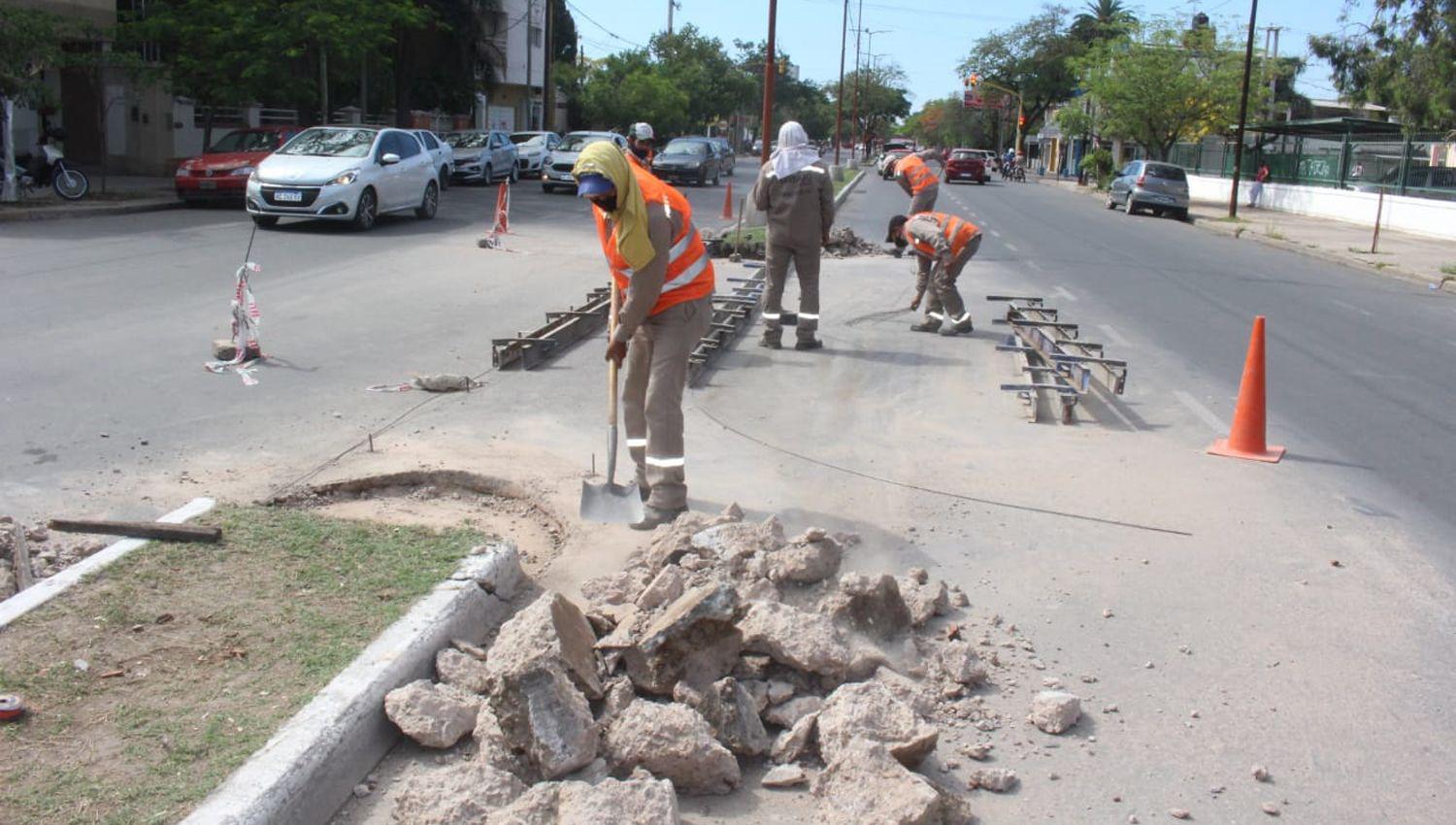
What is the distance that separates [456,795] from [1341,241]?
28094 mm

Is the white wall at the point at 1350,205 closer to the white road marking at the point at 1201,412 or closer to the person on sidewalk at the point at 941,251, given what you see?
the person on sidewalk at the point at 941,251

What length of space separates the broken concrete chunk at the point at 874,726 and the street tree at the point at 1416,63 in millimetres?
37140

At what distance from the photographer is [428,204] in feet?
72.2

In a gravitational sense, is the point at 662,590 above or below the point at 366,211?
below

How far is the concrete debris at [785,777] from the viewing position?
11.7 feet

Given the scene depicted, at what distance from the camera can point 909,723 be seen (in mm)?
3611

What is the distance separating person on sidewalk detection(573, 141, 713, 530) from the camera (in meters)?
5.54

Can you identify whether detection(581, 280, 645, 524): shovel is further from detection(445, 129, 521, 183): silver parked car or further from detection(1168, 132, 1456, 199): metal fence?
detection(445, 129, 521, 183): silver parked car

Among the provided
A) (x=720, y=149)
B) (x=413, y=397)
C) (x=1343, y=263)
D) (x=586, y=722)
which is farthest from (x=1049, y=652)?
(x=720, y=149)

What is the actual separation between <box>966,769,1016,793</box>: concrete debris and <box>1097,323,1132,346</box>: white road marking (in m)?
8.68

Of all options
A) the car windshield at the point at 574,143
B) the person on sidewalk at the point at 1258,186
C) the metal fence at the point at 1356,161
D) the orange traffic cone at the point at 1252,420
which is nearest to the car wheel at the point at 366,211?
the car windshield at the point at 574,143

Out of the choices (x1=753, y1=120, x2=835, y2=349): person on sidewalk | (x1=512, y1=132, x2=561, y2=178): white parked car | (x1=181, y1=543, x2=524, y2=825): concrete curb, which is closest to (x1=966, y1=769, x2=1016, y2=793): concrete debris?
(x1=181, y1=543, x2=524, y2=825): concrete curb

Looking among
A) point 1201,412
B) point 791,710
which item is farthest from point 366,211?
point 791,710

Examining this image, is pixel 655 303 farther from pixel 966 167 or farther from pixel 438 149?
pixel 966 167
